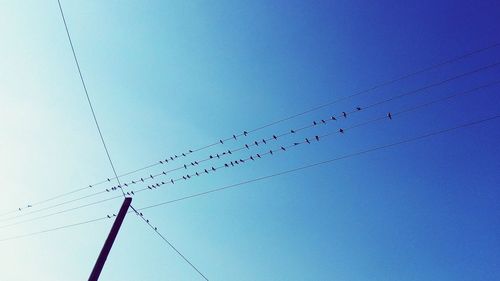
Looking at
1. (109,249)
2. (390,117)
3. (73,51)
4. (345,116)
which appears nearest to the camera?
(109,249)

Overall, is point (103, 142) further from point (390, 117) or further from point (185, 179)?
point (390, 117)

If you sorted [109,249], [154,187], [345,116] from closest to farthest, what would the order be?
[109,249], [345,116], [154,187]

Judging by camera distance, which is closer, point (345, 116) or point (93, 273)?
point (93, 273)

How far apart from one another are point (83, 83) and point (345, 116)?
10395mm

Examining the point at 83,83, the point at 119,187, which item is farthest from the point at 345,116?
the point at 83,83

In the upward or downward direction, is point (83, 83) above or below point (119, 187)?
above

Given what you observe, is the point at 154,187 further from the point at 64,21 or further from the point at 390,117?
the point at 390,117

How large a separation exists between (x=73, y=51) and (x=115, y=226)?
7.15 meters

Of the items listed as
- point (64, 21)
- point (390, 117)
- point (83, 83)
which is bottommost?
point (390, 117)

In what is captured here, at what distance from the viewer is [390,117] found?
12133 millimetres

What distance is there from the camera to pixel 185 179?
15.6 metres

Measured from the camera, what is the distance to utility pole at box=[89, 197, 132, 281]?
10.4 metres

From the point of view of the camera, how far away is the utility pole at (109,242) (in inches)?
409

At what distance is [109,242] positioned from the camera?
11156 mm
